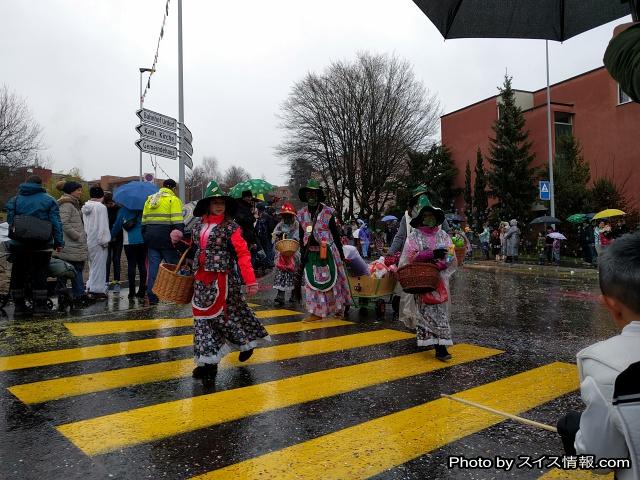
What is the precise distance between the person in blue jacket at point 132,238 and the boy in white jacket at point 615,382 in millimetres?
8582

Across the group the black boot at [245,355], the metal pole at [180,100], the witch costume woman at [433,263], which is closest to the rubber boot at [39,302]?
the black boot at [245,355]

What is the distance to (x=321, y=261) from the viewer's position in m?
7.64

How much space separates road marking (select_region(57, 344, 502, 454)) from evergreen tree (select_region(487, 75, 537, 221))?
28.5 metres

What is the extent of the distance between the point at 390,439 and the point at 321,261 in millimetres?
4361

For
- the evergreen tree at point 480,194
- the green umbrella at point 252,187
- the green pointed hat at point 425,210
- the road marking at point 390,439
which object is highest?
the evergreen tree at point 480,194

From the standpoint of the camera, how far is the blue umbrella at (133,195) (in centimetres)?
917

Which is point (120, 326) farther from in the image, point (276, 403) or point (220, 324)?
point (276, 403)

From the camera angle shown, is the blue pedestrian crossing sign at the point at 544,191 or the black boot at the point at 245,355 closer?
the black boot at the point at 245,355

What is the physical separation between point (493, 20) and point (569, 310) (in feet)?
21.4

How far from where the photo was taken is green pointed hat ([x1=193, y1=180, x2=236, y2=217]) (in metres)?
4.88

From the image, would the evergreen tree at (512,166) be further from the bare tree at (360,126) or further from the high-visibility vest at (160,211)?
the high-visibility vest at (160,211)

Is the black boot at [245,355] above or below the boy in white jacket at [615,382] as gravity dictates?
below

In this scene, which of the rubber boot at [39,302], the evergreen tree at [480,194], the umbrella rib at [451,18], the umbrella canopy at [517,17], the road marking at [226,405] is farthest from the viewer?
the evergreen tree at [480,194]

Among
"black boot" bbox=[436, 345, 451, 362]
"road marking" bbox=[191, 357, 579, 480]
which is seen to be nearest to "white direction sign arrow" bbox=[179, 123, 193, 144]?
"black boot" bbox=[436, 345, 451, 362]
